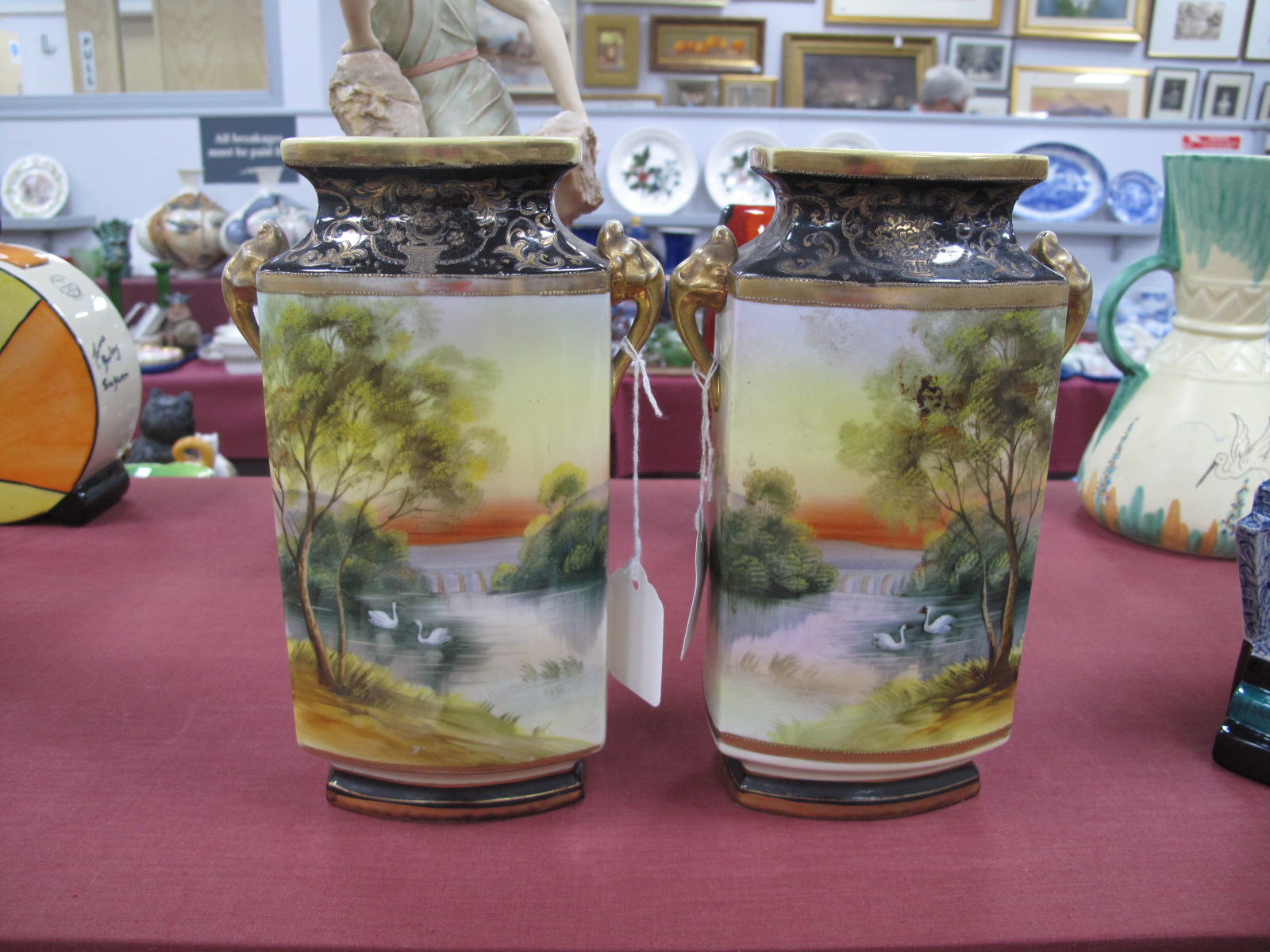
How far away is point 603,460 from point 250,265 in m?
0.25

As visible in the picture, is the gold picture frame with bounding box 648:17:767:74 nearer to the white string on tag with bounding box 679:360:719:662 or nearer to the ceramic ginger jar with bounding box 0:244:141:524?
the ceramic ginger jar with bounding box 0:244:141:524

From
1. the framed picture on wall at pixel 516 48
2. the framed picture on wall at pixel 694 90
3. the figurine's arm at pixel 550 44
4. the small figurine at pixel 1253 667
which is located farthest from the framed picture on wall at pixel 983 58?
the small figurine at pixel 1253 667

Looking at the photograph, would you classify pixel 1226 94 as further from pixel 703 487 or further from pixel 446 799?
pixel 446 799

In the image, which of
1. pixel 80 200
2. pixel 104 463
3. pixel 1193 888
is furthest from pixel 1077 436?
pixel 80 200

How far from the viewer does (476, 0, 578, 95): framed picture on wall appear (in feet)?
10.7

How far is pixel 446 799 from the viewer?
2.08ft

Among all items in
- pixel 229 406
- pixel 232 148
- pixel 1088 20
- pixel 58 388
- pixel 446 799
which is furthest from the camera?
pixel 1088 20

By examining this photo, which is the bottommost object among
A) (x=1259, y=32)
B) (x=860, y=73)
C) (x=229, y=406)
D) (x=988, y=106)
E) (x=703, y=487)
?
(x=229, y=406)

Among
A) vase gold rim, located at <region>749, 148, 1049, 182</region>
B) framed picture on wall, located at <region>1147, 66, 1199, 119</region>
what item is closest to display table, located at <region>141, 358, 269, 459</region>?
vase gold rim, located at <region>749, 148, 1049, 182</region>

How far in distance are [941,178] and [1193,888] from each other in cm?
44

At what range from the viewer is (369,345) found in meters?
0.55

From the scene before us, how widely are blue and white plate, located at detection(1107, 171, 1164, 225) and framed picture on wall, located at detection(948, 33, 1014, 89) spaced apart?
1.01 metres

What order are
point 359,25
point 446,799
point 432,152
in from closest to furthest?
point 432,152 → point 446,799 → point 359,25

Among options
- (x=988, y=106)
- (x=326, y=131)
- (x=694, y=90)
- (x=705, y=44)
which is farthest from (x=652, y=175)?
(x=988, y=106)
